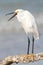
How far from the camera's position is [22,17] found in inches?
401

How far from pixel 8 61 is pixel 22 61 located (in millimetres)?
458

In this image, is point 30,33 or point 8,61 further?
point 30,33

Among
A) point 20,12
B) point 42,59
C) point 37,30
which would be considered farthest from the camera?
point 20,12

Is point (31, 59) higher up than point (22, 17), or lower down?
lower down

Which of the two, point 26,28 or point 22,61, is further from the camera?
point 26,28

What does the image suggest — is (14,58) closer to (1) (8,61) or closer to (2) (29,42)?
(1) (8,61)

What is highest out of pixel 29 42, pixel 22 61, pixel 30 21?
pixel 30 21

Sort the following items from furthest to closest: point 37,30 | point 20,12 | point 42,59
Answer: point 20,12 → point 37,30 → point 42,59

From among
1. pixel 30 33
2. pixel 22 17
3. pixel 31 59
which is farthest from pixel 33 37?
pixel 31 59

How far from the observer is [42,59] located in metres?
7.48

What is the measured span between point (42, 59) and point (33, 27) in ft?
8.29

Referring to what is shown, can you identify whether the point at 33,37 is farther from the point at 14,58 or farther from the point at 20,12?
the point at 14,58

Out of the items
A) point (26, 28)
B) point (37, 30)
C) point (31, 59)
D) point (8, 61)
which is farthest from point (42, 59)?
point (26, 28)

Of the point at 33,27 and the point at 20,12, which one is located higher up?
the point at 20,12
